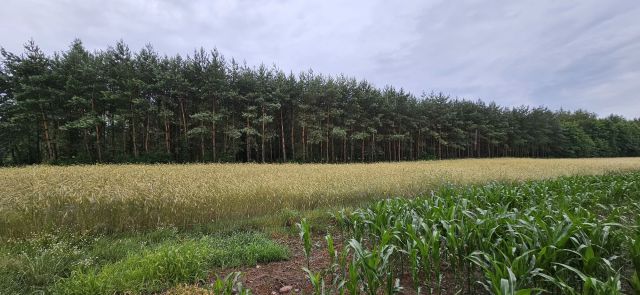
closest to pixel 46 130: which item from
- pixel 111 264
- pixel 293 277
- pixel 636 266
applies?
pixel 111 264

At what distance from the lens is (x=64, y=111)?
2670cm

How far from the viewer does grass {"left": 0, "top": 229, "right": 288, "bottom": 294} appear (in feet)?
10.5

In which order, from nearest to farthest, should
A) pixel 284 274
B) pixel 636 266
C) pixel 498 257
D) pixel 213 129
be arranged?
pixel 636 266 → pixel 498 257 → pixel 284 274 → pixel 213 129

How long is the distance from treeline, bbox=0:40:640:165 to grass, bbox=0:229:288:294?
23945 millimetres

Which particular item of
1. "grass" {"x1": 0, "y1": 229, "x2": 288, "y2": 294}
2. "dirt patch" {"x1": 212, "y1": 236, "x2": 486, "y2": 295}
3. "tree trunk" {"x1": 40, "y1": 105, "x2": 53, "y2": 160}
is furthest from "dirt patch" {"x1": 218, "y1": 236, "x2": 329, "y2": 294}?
"tree trunk" {"x1": 40, "y1": 105, "x2": 53, "y2": 160}

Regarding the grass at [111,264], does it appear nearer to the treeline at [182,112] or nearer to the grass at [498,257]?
the grass at [498,257]

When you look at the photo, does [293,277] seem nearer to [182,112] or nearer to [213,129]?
[213,129]

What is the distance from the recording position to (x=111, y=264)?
377 centimetres

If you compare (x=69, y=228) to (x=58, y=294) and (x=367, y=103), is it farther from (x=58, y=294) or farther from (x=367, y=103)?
(x=367, y=103)

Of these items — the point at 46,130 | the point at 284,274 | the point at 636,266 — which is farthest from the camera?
the point at 46,130

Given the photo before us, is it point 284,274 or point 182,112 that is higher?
point 182,112

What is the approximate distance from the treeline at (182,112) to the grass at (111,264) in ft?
78.6

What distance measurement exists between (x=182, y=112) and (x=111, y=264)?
93.7 ft

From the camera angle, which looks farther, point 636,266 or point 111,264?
point 111,264
